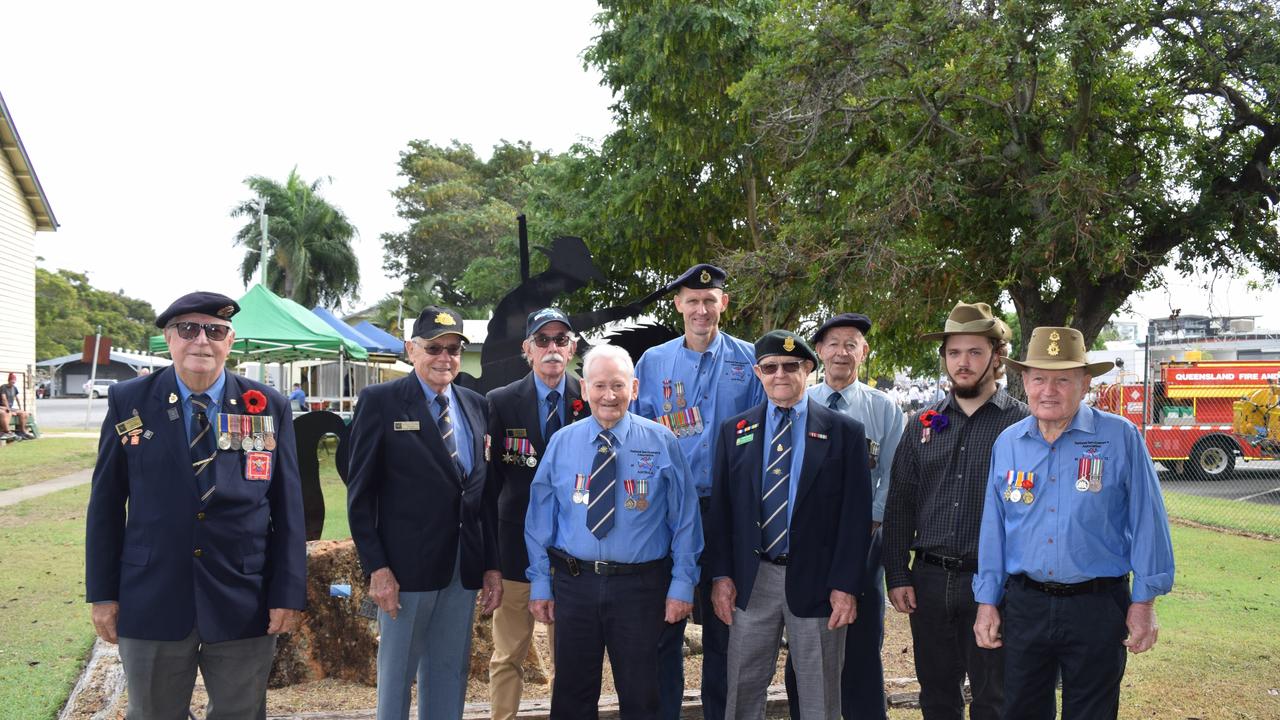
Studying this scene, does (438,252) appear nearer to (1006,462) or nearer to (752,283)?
(752,283)

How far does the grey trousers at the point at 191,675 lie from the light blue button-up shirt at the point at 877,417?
9.37ft

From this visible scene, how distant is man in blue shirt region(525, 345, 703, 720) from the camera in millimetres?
3695

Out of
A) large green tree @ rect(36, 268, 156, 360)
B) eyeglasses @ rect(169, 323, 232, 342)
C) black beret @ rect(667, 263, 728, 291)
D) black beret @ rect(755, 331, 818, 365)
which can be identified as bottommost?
black beret @ rect(755, 331, 818, 365)

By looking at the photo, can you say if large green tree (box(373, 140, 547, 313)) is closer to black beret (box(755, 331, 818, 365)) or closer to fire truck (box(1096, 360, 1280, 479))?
fire truck (box(1096, 360, 1280, 479))

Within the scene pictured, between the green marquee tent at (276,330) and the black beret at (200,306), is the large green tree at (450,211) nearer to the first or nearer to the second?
the green marquee tent at (276,330)

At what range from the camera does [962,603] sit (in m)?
3.84

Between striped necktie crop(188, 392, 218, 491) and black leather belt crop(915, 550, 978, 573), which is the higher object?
striped necktie crop(188, 392, 218, 491)

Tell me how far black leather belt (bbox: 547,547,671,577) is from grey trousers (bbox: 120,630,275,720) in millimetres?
1173

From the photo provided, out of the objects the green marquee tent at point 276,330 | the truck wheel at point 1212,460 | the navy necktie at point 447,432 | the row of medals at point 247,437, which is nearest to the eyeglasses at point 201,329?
the row of medals at point 247,437

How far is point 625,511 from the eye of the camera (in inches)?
147

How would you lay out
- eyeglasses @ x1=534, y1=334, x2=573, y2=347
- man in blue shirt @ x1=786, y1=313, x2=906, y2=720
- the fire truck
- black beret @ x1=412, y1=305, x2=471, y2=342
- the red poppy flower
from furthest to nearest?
1. the fire truck
2. eyeglasses @ x1=534, y1=334, x2=573, y2=347
3. man in blue shirt @ x1=786, y1=313, x2=906, y2=720
4. black beret @ x1=412, y1=305, x2=471, y2=342
5. the red poppy flower

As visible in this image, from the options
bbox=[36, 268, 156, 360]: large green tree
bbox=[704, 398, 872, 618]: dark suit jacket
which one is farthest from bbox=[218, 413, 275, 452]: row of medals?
bbox=[36, 268, 156, 360]: large green tree

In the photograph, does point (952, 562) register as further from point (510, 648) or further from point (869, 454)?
point (510, 648)

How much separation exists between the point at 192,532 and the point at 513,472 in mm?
1581
